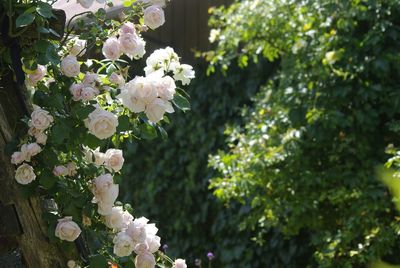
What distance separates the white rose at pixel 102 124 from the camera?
2.01 metres

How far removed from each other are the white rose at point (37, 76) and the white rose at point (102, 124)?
8.0 inches

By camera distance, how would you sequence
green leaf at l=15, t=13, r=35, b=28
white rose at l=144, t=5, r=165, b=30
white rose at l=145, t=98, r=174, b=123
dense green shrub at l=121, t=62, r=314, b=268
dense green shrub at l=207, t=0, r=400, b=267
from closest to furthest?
green leaf at l=15, t=13, r=35, b=28, white rose at l=145, t=98, r=174, b=123, white rose at l=144, t=5, r=165, b=30, dense green shrub at l=207, t=0, r=400, b=267, dense green shrub at l=121, t=62, r=314, b=268

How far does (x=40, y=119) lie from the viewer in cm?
198

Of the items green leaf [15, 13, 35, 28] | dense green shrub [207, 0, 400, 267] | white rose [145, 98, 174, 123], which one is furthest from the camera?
dense green shrub [207, 0, 400, 267]

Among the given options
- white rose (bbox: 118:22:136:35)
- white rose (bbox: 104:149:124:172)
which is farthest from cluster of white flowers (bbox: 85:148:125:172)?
white rose (bbox: 118:22:136:35)

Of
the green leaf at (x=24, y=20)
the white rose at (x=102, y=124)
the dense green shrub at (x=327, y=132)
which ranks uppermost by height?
the green leaf at (x=24, y=20)

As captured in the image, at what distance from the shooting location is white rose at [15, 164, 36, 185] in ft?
6.58

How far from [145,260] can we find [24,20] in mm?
705

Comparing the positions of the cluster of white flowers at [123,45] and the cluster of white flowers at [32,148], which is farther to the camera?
the cluster of white flowers at [123,45]

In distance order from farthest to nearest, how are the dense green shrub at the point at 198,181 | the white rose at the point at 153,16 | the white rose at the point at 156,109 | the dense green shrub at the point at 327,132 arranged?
the dense green shrub at the point at 198,181, the dense green shrub at the point at 327,132, the white rose at the point at 153,16, the white rose at the point at 156,109

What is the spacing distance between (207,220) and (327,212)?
1.44 meters

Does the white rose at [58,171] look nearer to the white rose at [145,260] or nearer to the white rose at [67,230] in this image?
the white rose at [67,230]

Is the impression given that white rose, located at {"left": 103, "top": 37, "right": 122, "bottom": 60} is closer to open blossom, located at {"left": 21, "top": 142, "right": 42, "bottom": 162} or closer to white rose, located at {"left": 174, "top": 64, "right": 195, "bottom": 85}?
white rose, located at {"left": 174, "top": 64, "right": 195, "bottom": 85}

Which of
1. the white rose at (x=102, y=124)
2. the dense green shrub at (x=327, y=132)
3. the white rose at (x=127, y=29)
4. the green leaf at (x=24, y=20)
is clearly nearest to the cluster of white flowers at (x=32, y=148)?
the white rose at (x=102, y=124)
